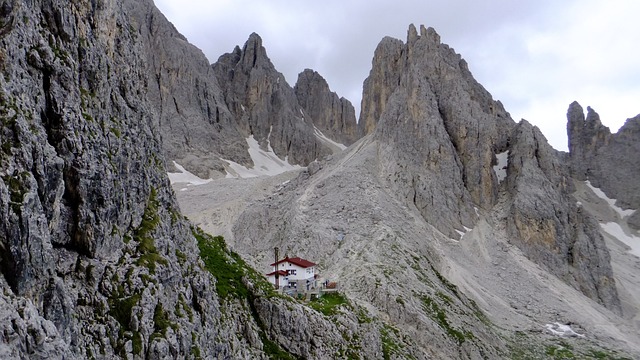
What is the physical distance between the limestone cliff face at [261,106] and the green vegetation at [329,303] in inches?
5152

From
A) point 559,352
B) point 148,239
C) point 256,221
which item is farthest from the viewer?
point 256,221

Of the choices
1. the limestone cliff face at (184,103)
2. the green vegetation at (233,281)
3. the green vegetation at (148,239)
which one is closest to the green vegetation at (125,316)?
the green vegetation at (148,239)

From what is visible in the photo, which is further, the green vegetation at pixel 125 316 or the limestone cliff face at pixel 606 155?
the limestone cliff face at pixel 606 155

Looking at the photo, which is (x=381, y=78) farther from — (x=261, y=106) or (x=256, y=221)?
(x=256, y=221)

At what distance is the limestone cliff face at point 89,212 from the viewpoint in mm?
15633

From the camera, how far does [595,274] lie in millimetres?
90125

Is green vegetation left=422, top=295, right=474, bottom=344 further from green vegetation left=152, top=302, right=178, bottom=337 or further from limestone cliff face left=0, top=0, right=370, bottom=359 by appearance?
green vegetation left=152, top=302, right=178, bottom=337

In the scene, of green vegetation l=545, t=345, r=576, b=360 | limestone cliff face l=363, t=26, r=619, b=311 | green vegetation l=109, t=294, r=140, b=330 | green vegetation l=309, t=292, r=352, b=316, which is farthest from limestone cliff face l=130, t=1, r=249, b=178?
green vegetation l=109, t=294, r=140, b=330

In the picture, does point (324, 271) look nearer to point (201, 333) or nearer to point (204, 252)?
point (204, 252)

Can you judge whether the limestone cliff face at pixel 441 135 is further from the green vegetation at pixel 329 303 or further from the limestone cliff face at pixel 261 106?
the limestone cliff face at pixel 261 106

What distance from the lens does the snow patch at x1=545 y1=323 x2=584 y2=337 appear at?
65.4 meters

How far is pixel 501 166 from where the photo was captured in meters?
104

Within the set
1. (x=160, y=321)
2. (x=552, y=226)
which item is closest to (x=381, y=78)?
(x=552, y=226)

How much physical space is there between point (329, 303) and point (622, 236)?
120628 millimetres
